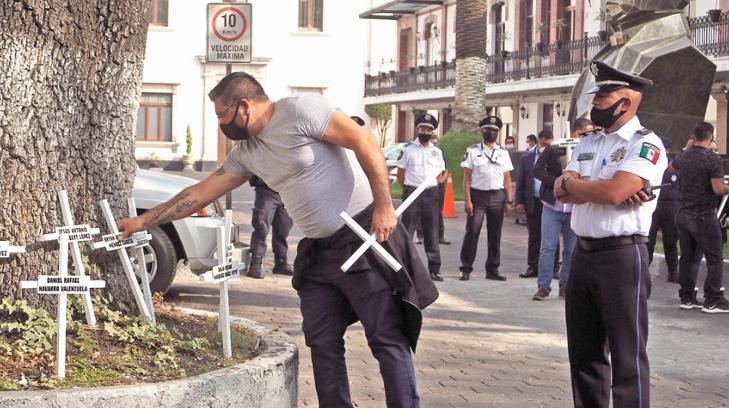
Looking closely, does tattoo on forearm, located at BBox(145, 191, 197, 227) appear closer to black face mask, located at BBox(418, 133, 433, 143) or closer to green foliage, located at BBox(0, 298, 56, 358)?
green foliage, located at BBox(0, 298, 56, 358)

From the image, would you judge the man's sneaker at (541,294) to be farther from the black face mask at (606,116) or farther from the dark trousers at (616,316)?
the black face mask at (606,116)

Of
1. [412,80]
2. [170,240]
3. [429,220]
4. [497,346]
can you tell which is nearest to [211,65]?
[412,80]

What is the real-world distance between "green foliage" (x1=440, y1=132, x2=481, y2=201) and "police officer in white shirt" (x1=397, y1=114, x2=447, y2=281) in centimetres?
1170

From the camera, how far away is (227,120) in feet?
17.6

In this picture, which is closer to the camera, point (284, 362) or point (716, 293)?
point (284, 362)

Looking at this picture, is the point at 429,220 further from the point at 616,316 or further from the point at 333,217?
the point at 333,217

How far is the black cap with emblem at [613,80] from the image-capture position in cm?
573

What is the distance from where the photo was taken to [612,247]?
5648mm

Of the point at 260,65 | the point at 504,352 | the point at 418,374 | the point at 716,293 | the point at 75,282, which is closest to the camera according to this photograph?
the point at 75,282

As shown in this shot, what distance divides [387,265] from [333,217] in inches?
12.2

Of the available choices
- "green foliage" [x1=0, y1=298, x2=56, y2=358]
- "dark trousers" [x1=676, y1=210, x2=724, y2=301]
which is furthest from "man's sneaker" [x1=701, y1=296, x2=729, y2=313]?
"green foliage" [x1=0, y1=298, x2=56, y2=358]

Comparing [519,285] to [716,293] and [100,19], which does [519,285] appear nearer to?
[716,293]

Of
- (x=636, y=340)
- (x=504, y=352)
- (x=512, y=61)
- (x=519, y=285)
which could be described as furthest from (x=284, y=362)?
(x=512, y=61)

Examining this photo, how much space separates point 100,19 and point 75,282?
144 cm
